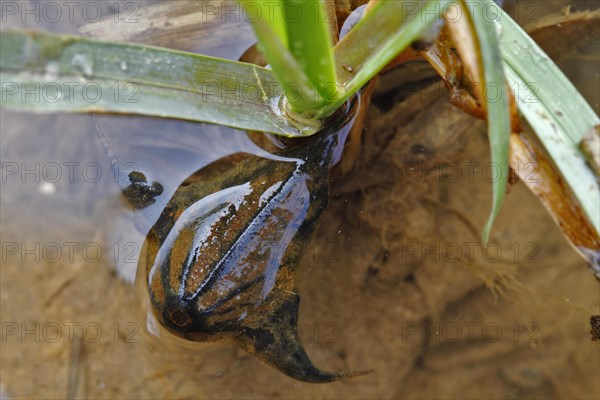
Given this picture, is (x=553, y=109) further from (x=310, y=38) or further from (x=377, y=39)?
(x=310, y=38)

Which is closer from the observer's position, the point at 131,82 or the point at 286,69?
the point at 286,69

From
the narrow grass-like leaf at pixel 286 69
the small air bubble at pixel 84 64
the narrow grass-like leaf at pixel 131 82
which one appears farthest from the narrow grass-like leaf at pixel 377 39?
the small air bubble at pixel 84 64

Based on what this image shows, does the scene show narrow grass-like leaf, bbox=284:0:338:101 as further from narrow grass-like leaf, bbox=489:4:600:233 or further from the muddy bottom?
the muddy bottom

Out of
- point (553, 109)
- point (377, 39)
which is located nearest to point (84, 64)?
point (377, 39)

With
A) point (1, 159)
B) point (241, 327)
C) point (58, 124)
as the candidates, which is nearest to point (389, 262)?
point (241, 327)

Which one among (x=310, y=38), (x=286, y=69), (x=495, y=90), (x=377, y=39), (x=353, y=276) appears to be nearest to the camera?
(x=286, y=69)

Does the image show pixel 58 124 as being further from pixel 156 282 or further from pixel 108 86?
pixel 108 86

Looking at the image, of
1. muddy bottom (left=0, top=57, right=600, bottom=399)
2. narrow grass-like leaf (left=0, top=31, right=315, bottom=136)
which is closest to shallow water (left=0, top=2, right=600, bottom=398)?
muddy bottom (left=0, top=57, right=600, bottom=399)
